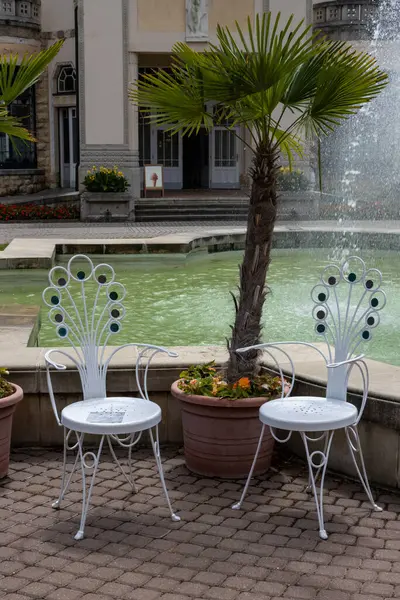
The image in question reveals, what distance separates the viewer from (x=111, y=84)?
23.8 metres

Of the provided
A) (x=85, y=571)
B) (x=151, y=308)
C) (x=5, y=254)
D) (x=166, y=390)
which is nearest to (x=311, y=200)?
(x=5, y=254)

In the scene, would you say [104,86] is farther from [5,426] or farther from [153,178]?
[5,426]

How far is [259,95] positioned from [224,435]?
184 cm

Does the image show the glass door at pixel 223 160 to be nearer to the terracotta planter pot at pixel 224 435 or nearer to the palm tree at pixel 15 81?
the palm tree at pixel 15 81

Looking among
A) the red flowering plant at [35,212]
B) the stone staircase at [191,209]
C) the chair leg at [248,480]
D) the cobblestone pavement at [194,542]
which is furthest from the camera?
the stone staircase at [191,209]

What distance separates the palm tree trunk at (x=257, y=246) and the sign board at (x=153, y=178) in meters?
18.9

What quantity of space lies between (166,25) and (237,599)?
21534 mm

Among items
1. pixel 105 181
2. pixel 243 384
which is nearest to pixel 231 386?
pixel 243 384

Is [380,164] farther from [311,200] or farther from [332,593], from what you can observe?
[332,593]

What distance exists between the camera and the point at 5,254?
41.7 feet

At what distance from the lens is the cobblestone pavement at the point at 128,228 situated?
18.1m

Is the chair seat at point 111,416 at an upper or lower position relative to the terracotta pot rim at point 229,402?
upper

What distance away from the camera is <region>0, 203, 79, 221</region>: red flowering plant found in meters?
22.7

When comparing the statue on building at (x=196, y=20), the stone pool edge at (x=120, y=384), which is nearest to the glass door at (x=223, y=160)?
the statue on building at (x=196, y=20)
